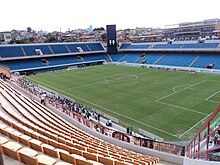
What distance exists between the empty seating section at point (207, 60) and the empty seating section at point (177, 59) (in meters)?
1.70

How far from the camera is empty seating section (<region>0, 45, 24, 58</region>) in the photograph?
4828 cm

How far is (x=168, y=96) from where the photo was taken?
24891mm

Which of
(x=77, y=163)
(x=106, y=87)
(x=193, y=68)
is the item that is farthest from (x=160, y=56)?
(x=77, y=163)

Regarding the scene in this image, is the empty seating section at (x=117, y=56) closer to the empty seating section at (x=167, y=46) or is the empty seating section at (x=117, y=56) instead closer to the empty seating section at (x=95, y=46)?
the empty seating section at (x=95, y=46)

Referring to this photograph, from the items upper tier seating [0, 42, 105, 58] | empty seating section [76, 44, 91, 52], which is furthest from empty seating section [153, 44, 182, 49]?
empty seating section [76, 44, 91, 52]

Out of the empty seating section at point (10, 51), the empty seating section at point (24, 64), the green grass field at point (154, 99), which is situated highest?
the empty seating section at point (10, 51)

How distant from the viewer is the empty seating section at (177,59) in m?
46.1

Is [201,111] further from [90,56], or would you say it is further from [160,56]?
[90,56]

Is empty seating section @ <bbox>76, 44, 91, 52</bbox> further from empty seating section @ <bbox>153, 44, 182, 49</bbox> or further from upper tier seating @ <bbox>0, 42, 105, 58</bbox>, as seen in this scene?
empty seating section @ <bbox>153, 44, 182, 49</bbox>

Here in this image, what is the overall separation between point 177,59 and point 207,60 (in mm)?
6839

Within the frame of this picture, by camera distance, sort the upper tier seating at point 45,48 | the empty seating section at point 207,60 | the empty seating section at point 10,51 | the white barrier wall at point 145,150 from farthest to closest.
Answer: the upper tier seating at point 45,48, the empty seating section at point 10,51, the empty seating section at point 207,60, the white barrier wall at point 145,150

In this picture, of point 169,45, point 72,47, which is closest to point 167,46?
point 169,45

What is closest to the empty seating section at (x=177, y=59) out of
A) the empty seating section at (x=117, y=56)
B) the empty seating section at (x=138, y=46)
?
the empty seating section at (x=138, y=46)

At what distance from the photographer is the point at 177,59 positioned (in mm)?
48625
